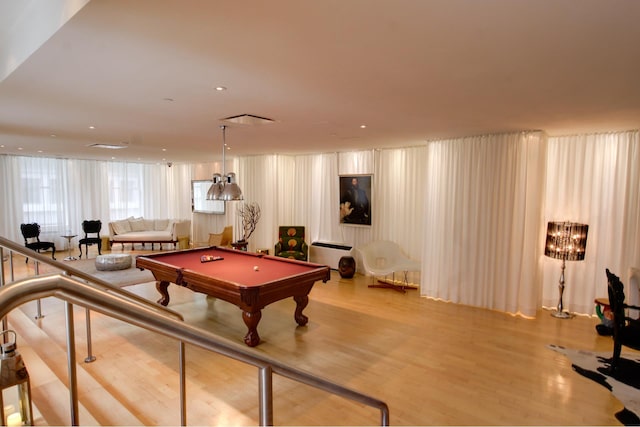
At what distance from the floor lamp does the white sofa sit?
957 cm

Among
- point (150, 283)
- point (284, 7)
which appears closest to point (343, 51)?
point (284, 7)

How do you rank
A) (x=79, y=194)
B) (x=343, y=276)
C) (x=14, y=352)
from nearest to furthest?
(x=14, y=352) → (x=343, y=276) → (x=79, y=194)

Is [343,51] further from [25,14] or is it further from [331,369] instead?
[331,369]

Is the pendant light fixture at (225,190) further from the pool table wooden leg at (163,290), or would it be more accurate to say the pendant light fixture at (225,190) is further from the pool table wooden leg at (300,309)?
the pool table wooden leg at (163,290)

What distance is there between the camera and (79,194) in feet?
35.9

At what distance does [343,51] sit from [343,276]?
6060 millimetres

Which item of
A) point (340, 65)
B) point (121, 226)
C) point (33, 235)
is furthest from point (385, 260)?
point (33, 235)

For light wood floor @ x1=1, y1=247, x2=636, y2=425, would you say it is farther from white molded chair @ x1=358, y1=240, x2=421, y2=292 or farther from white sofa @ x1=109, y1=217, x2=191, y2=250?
white sofa @ x1=109, y1=217, x2=191, y2=250

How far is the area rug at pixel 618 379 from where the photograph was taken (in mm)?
3131

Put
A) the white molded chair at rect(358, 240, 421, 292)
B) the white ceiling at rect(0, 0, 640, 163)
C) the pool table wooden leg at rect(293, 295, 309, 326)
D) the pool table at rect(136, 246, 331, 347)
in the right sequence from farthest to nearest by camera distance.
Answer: the white molded chair at rect(358, 240, 421, 292) → the pool table wooden leg at rect(293, 295, 309, 326) → the pool table at rect(136, 246, 331, 347) → the white ceiling at rect(0, 0, 640, 163)

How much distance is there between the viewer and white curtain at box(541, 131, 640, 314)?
5.16 metres

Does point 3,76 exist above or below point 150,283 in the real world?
above

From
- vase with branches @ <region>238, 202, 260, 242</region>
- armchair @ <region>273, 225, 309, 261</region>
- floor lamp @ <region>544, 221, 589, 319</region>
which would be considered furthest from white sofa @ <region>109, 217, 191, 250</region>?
floor lamp @ <region>544, 221, 589, 319</region>

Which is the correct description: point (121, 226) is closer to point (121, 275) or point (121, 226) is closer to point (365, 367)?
point (121, 275)
